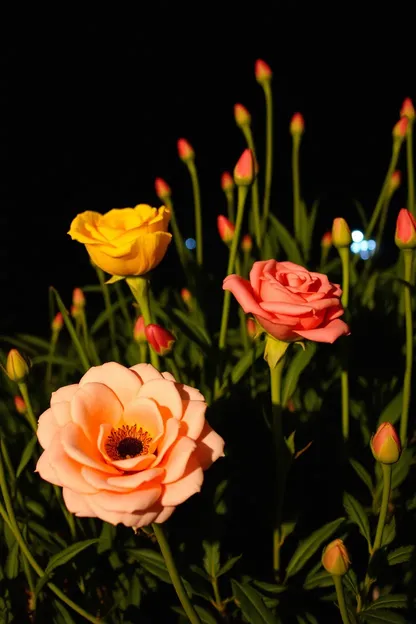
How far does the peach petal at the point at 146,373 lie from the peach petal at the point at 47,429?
61 mm

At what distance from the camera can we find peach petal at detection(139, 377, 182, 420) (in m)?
0.44

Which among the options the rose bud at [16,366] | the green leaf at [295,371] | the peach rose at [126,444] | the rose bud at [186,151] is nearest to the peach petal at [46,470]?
the peach rose at [126,444]

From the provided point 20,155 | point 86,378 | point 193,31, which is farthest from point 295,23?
point 86,378

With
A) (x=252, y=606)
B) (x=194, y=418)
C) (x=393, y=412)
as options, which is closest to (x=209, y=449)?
(x=194, y=418)

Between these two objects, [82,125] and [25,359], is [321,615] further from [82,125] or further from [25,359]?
[82,125]

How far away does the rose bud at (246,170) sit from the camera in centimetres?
65

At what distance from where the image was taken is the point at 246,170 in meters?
0.65

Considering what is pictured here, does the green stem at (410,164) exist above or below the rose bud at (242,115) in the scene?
below

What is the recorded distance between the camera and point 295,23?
2.12 metres

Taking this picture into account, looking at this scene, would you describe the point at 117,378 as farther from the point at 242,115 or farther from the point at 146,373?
the point at 242,115

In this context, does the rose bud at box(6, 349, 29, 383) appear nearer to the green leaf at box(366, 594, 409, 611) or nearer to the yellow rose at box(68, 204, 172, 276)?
the yellow rose at box(68, 204, 172, 276)

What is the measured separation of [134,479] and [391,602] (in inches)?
10.8

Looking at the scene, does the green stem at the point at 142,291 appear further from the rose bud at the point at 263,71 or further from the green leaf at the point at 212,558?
the rose bud at the point at 263,71

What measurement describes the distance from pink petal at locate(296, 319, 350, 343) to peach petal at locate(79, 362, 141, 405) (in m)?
0.12
